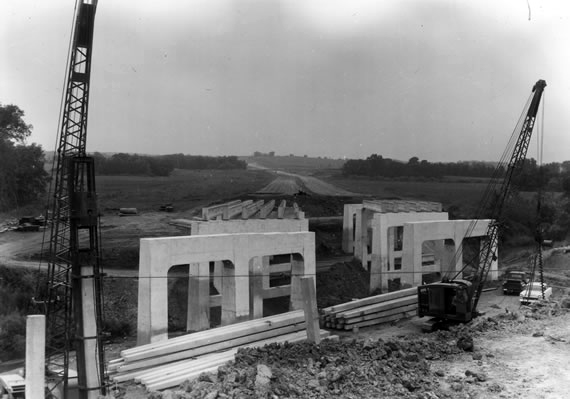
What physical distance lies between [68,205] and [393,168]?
149 ft

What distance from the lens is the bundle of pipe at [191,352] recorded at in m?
17.8

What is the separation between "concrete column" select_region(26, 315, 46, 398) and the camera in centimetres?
1478

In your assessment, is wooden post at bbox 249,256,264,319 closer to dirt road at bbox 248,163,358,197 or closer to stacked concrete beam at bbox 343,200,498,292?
stacked concrete beam at bbox 343,200,498,292

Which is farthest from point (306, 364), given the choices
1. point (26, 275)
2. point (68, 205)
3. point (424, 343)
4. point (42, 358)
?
point (26, 275)

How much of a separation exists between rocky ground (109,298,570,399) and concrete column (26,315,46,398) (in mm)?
2701

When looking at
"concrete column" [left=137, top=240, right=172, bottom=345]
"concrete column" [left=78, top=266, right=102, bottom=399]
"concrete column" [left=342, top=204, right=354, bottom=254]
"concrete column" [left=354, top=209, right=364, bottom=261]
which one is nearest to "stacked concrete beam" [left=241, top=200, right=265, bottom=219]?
"concrete column" [left=354, top=209, right=364, bottom=261]

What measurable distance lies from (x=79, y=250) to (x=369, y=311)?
48.5 feet

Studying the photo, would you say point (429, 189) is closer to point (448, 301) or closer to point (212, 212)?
point (448, 301)

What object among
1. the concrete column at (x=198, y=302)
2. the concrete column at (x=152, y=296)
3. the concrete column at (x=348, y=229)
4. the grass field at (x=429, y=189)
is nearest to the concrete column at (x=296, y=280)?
the concrete column at (x=198, y=302)

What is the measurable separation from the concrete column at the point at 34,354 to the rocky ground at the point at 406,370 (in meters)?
2.70

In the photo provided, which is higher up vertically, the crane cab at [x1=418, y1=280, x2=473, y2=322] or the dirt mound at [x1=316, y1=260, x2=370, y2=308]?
the crane cab at [x1=418, y1=280, x2=473, y2=322]

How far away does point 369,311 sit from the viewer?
87.7 feet

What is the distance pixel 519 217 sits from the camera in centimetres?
6159

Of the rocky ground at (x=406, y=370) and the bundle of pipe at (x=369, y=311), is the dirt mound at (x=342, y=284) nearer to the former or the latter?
the bundle of pipe at (x=369, y=311)
